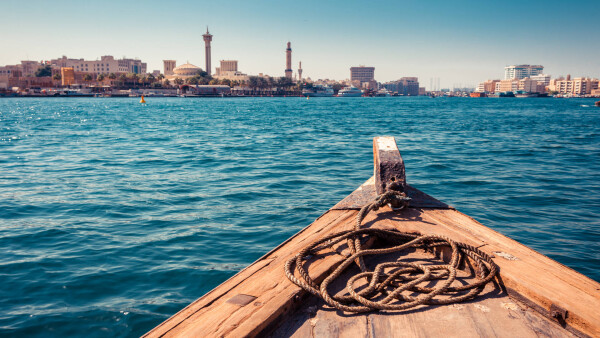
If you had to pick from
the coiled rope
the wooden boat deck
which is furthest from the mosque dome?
the wooden boat deck

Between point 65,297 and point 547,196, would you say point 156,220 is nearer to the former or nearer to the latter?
point 65,297

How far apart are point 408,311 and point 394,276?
0.34m

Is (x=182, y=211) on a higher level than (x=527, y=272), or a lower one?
lower

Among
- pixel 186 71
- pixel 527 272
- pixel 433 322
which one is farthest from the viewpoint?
pixel 186 71

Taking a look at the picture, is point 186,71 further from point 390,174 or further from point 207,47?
point 390,174

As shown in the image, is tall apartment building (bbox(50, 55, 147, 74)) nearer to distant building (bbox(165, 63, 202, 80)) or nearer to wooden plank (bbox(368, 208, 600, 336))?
distant building (bbox(165, 63, 202, 80))

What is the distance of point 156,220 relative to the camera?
318 inches

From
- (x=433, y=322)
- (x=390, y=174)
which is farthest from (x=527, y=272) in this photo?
(x=390, y=174)

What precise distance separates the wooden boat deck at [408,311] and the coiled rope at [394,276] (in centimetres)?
7

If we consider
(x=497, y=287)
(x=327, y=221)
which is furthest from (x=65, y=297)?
(x=497, y=287)

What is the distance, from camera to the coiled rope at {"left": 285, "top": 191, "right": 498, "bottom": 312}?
9.05ft

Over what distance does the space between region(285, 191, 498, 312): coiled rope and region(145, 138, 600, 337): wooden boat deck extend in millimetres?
67

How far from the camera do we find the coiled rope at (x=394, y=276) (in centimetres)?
276

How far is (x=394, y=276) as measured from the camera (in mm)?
3055
